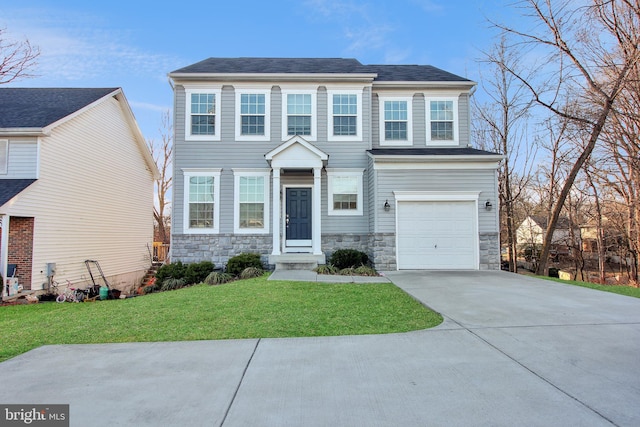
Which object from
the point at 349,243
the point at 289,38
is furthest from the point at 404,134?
the point at 289,38

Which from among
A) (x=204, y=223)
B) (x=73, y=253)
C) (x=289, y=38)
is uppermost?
(x=289, y=38)

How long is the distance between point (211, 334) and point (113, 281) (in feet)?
38.5

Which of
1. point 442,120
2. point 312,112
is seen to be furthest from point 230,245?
point 442,120

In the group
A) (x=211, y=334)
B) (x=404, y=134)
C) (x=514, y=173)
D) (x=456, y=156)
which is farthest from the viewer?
(x=514, y=173)

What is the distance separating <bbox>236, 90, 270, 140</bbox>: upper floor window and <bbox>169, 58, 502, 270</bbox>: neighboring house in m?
0.04

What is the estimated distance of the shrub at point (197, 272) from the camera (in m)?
11.4

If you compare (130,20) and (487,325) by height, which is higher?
(130,20)

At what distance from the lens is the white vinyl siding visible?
1329 cm

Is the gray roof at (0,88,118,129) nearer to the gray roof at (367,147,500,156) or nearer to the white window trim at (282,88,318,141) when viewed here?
the white window trim at (282,88,318,141)

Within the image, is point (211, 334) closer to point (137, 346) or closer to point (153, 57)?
point (137, 346)

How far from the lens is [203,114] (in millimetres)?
12703

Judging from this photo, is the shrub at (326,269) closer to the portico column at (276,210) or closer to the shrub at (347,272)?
the shrub at (347,272)

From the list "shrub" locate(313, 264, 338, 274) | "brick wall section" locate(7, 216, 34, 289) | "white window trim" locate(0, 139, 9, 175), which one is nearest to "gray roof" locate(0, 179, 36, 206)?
"white window trim" locate(0, 139, 9, 175)

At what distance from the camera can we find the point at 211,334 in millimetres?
5004
